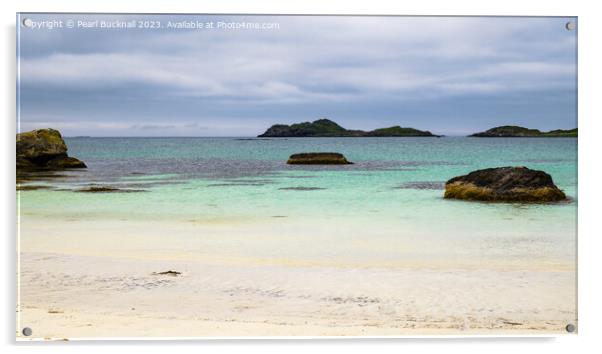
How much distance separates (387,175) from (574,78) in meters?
1.52

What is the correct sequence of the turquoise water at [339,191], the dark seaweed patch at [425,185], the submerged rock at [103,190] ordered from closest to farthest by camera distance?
1. the turquoise water at [339,191]
2. the submerged rock at [103,190]
3. the dark seaweed patch at [425,185]

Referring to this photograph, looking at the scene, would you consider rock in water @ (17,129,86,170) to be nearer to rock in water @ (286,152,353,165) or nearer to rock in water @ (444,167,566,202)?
rock in water @ (286,152,353,165)

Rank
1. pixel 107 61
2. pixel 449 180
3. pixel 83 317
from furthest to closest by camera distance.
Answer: pixel 449 180
pixel 107 61
pixel 83 317

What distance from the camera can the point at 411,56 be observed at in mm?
4664

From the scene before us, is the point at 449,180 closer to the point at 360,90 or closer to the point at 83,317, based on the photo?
the point at 360,90

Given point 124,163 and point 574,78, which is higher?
point 574,78

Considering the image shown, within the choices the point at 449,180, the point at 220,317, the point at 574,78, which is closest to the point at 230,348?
the point at 220,317

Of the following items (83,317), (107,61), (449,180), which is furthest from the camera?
(449,180)

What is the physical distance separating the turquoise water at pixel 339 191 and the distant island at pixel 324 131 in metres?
0.05

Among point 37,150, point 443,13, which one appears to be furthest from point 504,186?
point 37,150

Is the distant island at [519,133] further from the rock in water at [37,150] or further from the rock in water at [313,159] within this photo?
the rock in water at [37,150]

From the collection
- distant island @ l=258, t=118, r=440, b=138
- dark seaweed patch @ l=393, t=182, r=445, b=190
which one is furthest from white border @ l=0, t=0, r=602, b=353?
dark seaweed patch @ l=393, t=182, r=445, b=190

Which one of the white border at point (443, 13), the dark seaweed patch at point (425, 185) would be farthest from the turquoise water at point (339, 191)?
the white border at point (443, 13)

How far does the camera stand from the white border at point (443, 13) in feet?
14.2
